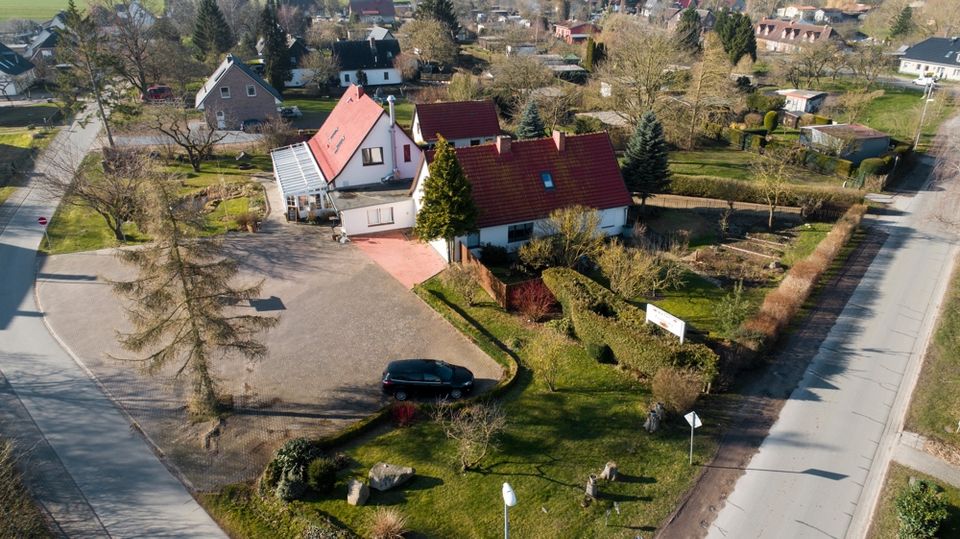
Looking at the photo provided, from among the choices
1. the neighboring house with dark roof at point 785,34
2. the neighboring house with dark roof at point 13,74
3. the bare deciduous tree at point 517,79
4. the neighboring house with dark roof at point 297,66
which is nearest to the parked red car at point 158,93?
the neighboring house with dark roof at point 297,66

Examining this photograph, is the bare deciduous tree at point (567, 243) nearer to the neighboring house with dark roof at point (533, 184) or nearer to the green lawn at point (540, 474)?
the neighboring house with dark roof at point (533, 184)

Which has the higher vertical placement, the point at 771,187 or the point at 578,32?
the point at 578,32

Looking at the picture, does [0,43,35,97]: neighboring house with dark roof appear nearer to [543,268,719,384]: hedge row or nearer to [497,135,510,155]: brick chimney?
[497,135,510,155]: brick chimney

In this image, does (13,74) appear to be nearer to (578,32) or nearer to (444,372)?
(444,372)

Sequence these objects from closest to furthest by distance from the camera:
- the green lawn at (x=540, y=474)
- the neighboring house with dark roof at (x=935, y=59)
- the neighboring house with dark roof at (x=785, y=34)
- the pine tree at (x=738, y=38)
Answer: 1. the green lawn at (x=540, y=474)
2. the neighboring house with dark roof at (x=935, y=59)
3. the pine tree at (x=738, y=38)
4. the neighboring house with dark roof at (x=785, y=34)

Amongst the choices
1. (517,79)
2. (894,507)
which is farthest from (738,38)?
(894,507)

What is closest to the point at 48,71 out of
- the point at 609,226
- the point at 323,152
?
the point at 323,152

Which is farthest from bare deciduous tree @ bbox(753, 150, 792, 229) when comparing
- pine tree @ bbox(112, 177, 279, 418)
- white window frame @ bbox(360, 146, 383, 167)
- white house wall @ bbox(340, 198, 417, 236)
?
pine tree @ bbox(112, 177, 279, 418)
